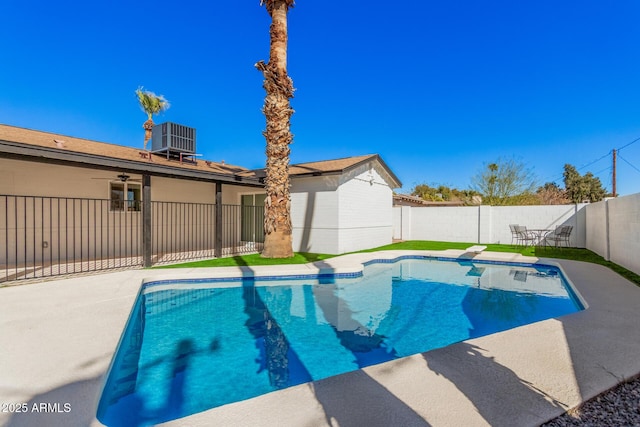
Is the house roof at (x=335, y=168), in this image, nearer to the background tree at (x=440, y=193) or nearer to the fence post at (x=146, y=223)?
the fence post at (x=146, y=223)

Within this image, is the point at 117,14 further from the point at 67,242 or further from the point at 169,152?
the point at 67,242

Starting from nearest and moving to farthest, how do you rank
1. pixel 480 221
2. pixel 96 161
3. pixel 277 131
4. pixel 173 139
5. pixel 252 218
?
pixel 96 161 < pixel 277 131 < pixel 173 139 < pixel 252 218 < pixel 480 221

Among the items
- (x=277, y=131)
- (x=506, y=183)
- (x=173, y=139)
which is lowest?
(x=506, y=183)

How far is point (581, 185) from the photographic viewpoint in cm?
4016

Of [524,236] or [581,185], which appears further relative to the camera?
[581,185]

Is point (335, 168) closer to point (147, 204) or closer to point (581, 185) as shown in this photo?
point (147, 204)

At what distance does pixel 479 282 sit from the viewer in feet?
30.3

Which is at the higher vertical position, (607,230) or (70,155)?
(70,155)

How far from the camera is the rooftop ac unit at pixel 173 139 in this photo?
13602 millimetres

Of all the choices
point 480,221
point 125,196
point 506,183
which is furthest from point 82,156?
point 506,183

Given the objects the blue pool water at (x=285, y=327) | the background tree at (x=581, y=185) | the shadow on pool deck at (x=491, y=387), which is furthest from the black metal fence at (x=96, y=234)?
the background tree at (x=581, y=185)

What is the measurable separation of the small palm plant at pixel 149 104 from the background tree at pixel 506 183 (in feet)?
83.2

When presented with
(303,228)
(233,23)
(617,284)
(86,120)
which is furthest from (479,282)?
(86,120)

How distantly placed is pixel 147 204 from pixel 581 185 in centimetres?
5093
